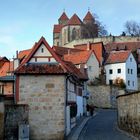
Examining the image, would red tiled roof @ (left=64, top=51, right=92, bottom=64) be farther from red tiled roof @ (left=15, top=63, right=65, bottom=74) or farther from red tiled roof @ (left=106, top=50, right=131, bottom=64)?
red tiled roof @ (left=15, top=63, right=65, bottom=74)

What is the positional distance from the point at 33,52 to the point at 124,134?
30.4ft

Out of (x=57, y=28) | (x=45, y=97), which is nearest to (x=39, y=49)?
(x=45, y=97)

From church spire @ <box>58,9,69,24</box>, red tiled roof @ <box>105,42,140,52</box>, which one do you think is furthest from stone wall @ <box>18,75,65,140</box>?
church spire @ <box>58,9,69,24</box>

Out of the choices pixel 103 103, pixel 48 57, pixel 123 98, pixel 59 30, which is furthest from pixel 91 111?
pixel 59 30

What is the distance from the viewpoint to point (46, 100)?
2992 centimetres

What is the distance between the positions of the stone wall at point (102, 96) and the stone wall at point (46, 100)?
41.8 meters

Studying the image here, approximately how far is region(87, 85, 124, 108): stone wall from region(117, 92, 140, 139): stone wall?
32589 millimetres

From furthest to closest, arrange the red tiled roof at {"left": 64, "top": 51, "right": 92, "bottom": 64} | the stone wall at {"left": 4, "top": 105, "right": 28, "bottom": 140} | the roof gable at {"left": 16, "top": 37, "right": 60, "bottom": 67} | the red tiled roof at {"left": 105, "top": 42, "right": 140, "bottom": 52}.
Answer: the red tiled roof at {"left": 105, "top": 42, "right": 140, "bottom": 52} → the red tiled roof at {"left": 64, "top": 51, "right": 92, "bottom": 64} → the roof gable at {"left": 16, "top": 37, "right": 60, "bottom": 67} → the stone wall at {"left": 4, "top": 105, "right": 28, "bottom": 140}

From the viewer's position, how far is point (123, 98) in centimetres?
3656

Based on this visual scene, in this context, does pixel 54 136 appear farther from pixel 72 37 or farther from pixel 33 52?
pixel 72 37

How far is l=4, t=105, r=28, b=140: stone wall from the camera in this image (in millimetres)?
25875

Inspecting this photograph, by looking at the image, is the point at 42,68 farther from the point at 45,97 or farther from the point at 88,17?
the point at 88,17

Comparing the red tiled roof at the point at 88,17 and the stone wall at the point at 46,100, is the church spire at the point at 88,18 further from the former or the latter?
the stone wall at the point at 46,100

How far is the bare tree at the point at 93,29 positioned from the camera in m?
127
